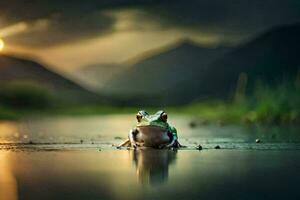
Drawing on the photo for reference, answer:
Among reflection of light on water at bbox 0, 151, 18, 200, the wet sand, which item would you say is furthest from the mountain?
reflection of light on water at bbox 0, 151, 18, 200

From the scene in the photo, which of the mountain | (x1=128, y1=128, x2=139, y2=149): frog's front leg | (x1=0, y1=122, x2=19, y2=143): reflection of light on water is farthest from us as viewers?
the mountain

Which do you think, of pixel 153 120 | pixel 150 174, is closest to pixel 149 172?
pixel 150 174

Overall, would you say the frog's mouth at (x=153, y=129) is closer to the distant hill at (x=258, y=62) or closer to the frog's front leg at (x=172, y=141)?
the frog's front leg at (x=172, y=141)

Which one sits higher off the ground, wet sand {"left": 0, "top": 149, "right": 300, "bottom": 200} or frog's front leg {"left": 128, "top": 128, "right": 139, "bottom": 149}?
frog's front leg {"left": 128, "top": 128, "right": 139, "bottom": 149}

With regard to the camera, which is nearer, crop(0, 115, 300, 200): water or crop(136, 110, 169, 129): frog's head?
crop(0, 115, 300, 200): water

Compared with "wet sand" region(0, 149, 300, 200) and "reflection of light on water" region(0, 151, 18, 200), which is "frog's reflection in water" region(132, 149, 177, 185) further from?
"reflection of light on water" region(0, 151, 18, 200)

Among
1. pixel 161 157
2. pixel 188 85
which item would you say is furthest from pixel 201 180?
pixel 188 85

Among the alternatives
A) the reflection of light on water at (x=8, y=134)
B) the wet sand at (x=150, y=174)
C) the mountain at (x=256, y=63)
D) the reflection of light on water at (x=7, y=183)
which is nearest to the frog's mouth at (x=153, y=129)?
the wet sand at (x=150, y=174)

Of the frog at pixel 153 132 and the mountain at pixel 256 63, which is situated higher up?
the mountain at pixel 256 63
